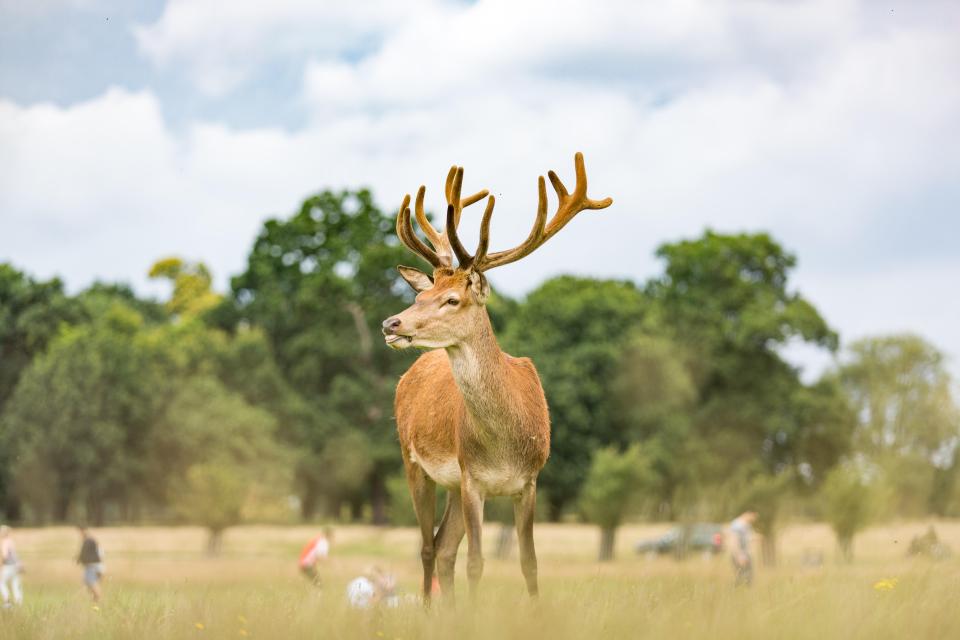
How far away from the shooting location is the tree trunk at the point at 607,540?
121 ft

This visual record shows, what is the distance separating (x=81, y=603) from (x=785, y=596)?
4.59m

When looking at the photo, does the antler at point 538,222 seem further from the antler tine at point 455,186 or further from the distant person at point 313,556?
the distant person at point 313,556

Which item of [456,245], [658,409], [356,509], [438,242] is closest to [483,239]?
[456,245]

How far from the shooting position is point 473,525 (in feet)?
24.1

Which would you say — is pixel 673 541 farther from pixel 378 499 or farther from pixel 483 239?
pixel 483 239

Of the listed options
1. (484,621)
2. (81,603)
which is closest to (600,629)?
(484,621)

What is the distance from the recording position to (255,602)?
720cm

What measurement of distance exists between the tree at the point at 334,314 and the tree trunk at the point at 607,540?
10.9 m

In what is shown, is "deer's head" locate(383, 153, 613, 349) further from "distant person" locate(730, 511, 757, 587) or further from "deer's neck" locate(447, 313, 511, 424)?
"distant person" locate(730, 511, 757, 587)

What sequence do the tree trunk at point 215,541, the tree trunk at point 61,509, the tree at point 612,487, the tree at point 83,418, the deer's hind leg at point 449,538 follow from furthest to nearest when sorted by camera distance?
the tree trunk at point 61,509 → the tree at point 83,418 → the tree trunk at point 215,541 → the tree at point 612,487 → the deer's hind leg at point 449,538

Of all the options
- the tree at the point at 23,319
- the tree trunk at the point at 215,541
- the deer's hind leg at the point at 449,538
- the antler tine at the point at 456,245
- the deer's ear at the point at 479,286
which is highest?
the tree at the point at 23,319

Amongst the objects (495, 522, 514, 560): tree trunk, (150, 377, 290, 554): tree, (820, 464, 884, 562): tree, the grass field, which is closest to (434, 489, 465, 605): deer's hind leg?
the grass field

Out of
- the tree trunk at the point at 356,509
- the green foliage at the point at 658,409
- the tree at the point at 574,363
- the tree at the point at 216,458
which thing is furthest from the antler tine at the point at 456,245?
the tree trunk at the point at 356,509

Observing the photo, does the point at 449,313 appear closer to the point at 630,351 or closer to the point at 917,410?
the point at 630,351
